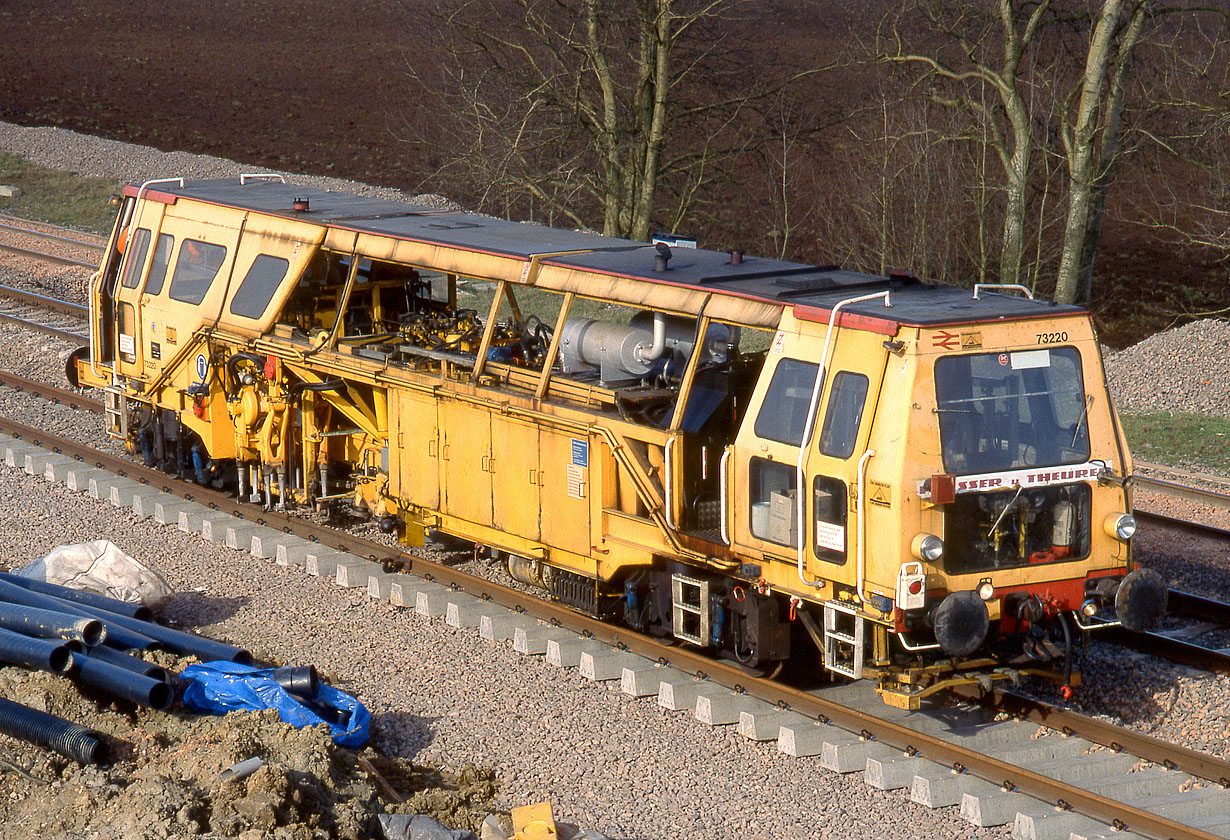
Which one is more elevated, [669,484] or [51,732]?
[669,484]

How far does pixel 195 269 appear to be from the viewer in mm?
14016

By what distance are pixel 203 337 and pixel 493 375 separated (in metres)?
3.98

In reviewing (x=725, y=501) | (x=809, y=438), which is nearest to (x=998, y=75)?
(x=725, y=501)

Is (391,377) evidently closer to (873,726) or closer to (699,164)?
(873,726)

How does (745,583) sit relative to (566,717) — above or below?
above

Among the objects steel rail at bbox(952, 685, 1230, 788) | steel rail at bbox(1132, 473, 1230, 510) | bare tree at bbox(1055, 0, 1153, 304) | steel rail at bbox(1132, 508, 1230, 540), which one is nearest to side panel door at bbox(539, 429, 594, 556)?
steel rail at bbox(952, 685, 1230, 788)

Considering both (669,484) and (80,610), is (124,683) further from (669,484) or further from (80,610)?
(669,484)

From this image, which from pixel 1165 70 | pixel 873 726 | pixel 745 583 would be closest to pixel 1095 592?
pixel 873 726

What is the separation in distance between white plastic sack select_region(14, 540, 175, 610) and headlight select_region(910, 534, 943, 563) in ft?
19.7

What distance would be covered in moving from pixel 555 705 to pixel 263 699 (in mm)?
1930

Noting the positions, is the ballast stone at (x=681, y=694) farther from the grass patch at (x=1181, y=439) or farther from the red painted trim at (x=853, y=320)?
the grass patch at (x=1181, y=439)

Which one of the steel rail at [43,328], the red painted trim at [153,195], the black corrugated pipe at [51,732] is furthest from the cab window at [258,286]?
the steel rail at [43,328]

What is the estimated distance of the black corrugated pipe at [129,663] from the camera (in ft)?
27.8

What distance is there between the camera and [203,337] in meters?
13.6
